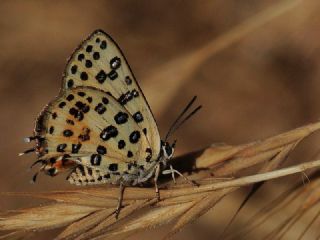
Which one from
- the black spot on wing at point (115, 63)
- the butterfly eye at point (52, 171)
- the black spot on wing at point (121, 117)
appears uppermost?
the black spot on wing at point (115, 63)

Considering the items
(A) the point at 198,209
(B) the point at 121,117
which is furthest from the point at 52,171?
(A) the point at 198,209

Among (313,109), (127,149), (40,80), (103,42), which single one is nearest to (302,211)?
(127,149)

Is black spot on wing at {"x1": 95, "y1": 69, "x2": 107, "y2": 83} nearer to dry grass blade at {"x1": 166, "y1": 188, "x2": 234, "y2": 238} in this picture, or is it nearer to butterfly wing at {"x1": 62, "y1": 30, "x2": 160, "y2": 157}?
butterfly wing at {"x1": 62, "y1": 30, "x2": 160, "y2": 157}

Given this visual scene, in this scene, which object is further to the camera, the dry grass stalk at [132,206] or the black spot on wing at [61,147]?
the black spot on wing at [61,147]

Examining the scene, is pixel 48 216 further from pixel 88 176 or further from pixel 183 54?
pixel 183 54

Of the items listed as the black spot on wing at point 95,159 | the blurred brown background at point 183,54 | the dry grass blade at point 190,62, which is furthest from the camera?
the blurred brown background at point 183,54

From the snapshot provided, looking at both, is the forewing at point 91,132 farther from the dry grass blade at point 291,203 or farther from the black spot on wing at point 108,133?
the dry grass blade at point 291,203

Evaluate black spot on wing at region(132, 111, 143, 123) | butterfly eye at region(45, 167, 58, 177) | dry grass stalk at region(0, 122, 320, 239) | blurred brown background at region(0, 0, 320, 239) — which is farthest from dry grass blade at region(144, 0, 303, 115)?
dry grass stalk at region(0, 122, 320, 239)

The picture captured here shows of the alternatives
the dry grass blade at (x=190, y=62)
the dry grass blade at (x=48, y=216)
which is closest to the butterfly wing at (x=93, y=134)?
the dry grass blade at (x=48, y=216)
